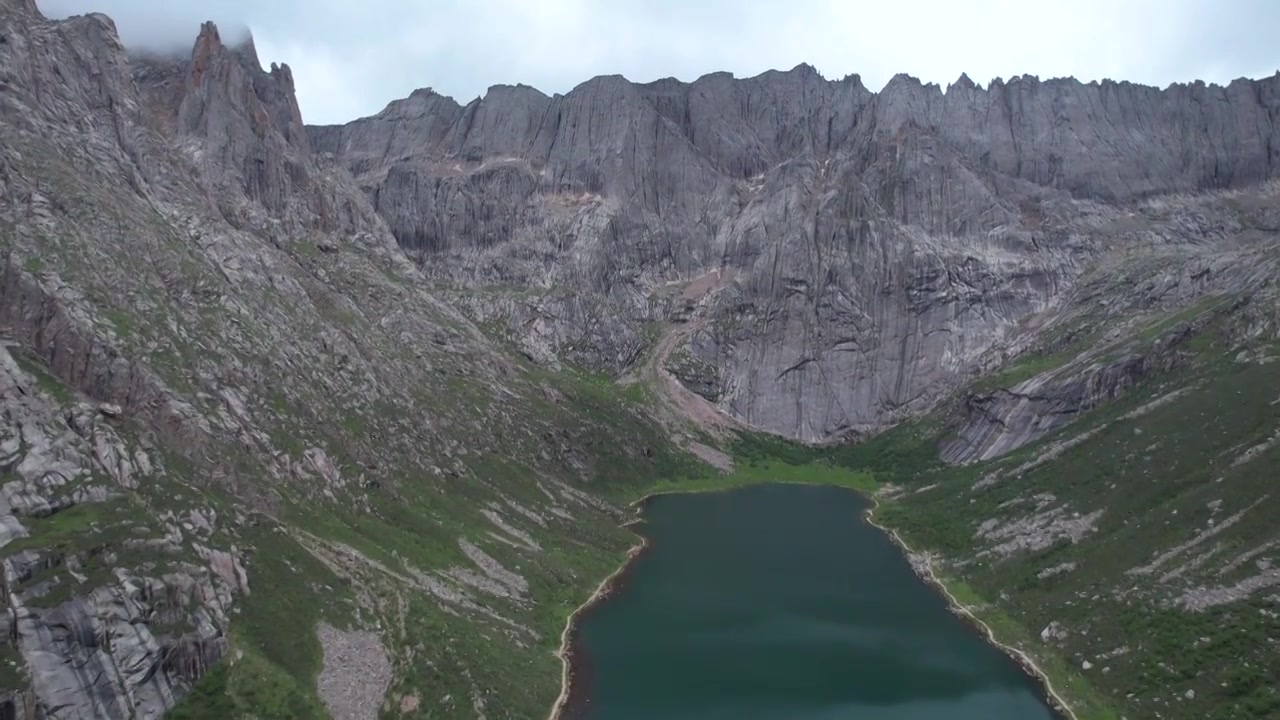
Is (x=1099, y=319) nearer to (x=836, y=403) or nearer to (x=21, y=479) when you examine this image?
(x=836, y=403)

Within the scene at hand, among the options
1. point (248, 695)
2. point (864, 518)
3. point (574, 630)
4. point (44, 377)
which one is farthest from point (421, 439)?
point (864, 518)

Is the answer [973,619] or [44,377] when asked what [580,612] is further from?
[44,377]

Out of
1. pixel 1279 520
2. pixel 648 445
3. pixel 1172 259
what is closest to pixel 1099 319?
pixel 1172 259

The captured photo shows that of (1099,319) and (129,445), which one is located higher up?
(1099,319)

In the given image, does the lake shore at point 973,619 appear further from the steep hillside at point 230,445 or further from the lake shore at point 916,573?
the steep hillside at point 230,445

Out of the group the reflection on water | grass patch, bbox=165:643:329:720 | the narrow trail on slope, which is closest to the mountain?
grass patch, bbox=165:643:329:720

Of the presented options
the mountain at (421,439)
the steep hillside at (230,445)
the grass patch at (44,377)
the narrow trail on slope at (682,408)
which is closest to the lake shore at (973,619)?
the mountain at (421,439)

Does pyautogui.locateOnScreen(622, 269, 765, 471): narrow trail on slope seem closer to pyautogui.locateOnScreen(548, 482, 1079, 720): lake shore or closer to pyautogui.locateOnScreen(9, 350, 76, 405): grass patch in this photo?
pyautogui.locateOnScreen(548, 482, 1079, 720): lake shore
